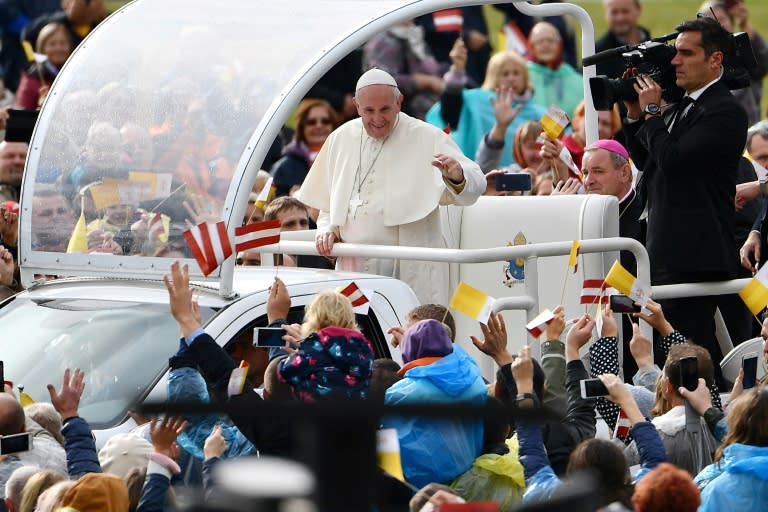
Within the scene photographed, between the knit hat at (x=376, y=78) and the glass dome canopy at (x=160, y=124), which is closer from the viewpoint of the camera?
the glass dome canopy at (x=160, y=124)

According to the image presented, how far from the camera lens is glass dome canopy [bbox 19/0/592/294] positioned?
22.8 feet

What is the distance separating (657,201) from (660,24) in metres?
10.8

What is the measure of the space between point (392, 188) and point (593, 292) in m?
1.56

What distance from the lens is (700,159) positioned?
7445mm

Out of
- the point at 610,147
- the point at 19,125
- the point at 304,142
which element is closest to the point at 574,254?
the point at 610,147

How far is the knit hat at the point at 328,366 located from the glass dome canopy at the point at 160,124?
6.75 feet

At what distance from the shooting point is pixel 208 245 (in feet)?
21.0

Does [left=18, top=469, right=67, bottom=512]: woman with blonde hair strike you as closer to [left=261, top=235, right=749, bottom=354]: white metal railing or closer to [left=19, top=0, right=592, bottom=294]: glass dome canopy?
[left=19, top=0, right=592, bottom=294]: glass dome canopy

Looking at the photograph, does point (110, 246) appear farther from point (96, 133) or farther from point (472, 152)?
point (472, 152)

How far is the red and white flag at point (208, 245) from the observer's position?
20.8 ft

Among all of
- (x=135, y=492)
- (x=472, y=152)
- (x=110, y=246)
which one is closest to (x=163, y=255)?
(x=110, y=246)

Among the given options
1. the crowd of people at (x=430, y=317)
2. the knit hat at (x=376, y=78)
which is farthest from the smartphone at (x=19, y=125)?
the knit hat at (x=376, y=78)

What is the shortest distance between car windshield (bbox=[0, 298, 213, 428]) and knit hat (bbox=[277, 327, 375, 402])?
1530mm

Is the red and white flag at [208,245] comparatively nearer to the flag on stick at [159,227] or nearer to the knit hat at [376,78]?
the flag on stick at [159,227]
